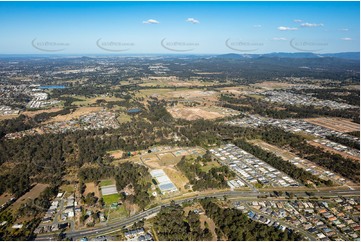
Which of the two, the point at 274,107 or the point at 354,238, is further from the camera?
the point at 274,107

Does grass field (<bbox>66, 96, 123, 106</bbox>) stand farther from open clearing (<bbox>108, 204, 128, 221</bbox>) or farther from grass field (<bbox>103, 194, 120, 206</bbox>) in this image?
open clearing (<bbox>108, 204, 128, 221</bbox>)

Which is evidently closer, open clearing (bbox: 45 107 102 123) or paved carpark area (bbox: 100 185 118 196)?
paved carpark area (bbox: 100 185 118 196)

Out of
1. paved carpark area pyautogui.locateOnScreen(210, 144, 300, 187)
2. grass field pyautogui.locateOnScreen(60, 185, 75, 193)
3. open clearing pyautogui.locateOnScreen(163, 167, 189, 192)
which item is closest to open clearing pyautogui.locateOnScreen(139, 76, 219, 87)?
paved carpark area pyautogui.locateOnScreen(210, 144, 300, 187)

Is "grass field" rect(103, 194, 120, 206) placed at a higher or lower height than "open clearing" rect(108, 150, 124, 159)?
higher

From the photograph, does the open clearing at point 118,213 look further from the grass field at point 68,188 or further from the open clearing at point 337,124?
the open clearing at point 337,124

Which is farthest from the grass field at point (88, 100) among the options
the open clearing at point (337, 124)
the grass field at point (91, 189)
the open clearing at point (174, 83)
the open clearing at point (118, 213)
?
the open clearing at point (337, 124)

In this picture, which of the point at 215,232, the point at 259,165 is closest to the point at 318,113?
the point at 259,165

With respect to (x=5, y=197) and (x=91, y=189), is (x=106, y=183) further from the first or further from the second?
(x=5, y=197)

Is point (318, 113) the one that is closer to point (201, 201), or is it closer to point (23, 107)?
point (201, 201)
